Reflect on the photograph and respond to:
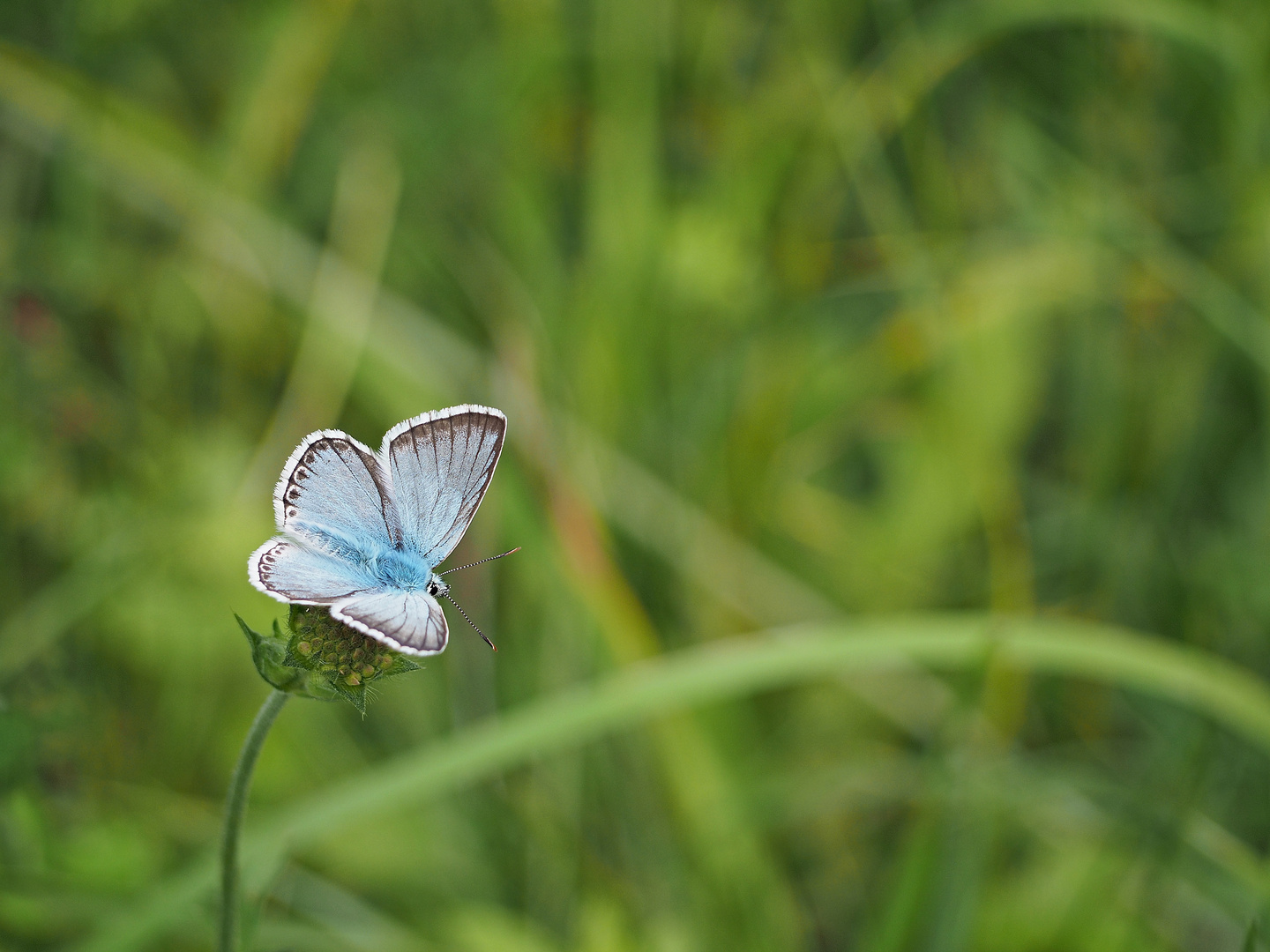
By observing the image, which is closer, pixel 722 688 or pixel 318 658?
pixel 318 658

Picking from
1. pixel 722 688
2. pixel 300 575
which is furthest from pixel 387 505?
pixel 722 688

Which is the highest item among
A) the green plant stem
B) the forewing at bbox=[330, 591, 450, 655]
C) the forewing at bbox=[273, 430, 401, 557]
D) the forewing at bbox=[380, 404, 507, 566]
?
the forewing at bbox=[380, 404, 507, 566]

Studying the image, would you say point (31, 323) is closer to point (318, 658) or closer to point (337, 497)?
point (337, 497)

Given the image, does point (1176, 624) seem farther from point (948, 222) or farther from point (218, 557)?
point (218, 557)

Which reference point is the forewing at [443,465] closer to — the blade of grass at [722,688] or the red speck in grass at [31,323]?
the blade of grass at [722,688]

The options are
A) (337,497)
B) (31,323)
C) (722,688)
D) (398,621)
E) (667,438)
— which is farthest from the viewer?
(667,438)

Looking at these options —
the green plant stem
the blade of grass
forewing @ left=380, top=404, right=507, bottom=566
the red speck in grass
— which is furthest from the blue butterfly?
the red speck in grass

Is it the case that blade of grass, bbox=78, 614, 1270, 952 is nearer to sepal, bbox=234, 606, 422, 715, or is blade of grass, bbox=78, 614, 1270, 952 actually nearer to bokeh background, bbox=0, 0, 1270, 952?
bokeh background, bbox=0, 0, 1270, 952

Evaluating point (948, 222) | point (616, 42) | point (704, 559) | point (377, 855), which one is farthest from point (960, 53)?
point (377, 855)

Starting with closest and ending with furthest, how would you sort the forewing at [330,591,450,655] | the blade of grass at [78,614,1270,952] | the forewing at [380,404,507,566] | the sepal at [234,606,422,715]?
the forewing at [330,591,450,655] → the sepal at [234,606,422,715] → the forewing at [380,404,507,566] → the blade of grass at [78,614,1270,952]
